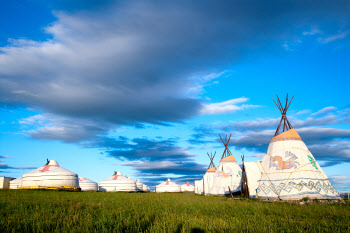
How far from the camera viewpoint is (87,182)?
4316 centimetres

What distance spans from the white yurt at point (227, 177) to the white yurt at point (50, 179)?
1611 cm

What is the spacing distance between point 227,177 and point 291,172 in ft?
37.4

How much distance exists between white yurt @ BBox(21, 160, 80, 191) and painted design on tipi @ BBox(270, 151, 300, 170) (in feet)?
70.9

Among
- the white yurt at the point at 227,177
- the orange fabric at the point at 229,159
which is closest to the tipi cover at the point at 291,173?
the white yurt at the point at 227,177

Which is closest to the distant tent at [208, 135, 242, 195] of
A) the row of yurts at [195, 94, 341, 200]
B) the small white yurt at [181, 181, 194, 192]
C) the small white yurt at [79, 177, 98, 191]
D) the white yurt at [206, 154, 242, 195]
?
the white yurt at [206, 154, 242, 195]

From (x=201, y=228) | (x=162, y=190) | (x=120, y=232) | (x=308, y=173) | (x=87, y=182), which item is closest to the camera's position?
(x=120, y=232)

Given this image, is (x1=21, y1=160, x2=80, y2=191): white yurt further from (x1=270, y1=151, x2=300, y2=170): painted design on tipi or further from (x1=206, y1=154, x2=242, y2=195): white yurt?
(x1=270, y1=151, x2=300, y2=170): painted design on tipi

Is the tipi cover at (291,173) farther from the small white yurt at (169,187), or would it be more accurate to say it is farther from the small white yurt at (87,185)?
the small white yurt at (169,187)

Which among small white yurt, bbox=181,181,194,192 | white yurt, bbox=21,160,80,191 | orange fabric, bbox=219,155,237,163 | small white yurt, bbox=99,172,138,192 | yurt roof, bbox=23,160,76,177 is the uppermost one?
orange fabric, bbox=219,155,237,163

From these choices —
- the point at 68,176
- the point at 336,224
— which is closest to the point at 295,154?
the point at 336,224

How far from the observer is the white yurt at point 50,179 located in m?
27.6

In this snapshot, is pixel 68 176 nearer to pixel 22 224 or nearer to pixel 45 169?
pixel 45 169

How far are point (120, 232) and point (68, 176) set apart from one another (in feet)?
86.1

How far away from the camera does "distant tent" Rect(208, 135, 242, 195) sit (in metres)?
27.0
